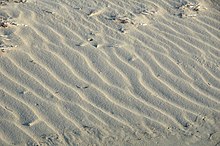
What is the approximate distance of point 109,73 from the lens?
538cm

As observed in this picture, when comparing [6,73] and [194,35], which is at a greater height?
[194,35]

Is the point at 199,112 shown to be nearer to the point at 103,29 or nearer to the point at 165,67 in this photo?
the point at 165,67

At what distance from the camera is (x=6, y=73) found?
5199 millimetres

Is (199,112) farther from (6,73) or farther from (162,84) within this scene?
(6,73)

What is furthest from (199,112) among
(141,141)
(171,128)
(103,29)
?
(103,29)

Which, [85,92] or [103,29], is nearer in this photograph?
[85,92]

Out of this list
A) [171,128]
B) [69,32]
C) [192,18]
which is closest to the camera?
[171,128]

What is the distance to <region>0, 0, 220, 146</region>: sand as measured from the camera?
4855 mm

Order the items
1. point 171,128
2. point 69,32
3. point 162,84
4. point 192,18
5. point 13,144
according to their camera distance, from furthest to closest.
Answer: point 192,18 → point 69,32 → point 162,84 → point 171,128 → point 13,144

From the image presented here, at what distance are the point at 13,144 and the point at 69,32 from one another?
175 cm

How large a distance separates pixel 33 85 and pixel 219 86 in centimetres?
225

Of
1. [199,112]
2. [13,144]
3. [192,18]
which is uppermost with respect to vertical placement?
[192,18]

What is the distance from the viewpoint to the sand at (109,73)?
4.86m

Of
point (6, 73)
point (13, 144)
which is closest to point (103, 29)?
point (6, 73)
